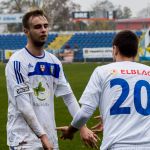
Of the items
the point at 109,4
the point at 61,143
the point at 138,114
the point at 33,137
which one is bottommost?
the point at 109,4

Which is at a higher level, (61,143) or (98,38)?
(61,143)

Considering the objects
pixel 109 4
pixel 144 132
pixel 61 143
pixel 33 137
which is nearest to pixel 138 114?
pixel 144 132

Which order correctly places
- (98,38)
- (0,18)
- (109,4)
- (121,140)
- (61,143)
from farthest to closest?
(109,4)
(0,18)
(98,38)
(61,143)
(121,140)

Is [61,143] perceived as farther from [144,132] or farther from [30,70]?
[144,132]

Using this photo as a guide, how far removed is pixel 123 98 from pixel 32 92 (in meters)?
1.13

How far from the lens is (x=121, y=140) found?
4.95 m

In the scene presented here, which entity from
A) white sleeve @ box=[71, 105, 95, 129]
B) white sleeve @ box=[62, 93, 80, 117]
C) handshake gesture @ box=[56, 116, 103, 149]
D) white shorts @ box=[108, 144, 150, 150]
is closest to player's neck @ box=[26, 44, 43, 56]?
white sleeve @ box=[62, 93, 80, 117]

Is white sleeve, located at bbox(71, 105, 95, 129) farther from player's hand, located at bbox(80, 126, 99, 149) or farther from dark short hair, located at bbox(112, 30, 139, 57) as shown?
dark short hair, located at bbox(112, 30, 139, 57)

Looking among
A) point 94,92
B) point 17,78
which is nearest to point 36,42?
point 17,78

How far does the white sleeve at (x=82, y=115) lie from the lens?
5090 mm

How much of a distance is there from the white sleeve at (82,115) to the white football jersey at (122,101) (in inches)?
2.0

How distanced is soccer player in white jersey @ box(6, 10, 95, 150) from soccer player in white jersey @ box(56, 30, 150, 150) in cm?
72

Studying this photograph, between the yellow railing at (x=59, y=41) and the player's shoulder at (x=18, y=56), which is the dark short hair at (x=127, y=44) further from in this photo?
the yellow railing at (x=59, y=41)

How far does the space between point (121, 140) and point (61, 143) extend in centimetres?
648
